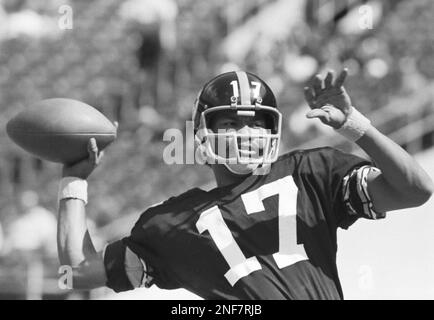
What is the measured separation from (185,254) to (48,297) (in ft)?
9.21

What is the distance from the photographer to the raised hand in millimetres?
2305

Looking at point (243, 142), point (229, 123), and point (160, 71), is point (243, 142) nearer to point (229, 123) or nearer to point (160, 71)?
point (229, 123)

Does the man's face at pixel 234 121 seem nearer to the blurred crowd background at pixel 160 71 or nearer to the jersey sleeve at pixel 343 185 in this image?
the jersey sleeve at pixel 343 185

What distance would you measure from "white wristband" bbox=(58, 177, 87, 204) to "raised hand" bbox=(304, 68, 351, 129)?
2.40 feet

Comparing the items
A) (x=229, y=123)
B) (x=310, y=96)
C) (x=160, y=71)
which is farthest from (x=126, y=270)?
(x=160, y=71)

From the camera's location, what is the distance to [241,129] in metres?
2.54

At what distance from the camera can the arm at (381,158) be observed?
2.27 m

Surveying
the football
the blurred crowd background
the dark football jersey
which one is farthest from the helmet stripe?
the blurred crowd background

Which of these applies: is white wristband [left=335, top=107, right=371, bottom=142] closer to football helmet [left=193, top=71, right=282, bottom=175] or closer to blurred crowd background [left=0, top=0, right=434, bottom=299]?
football helmet [left=193, top=71, right=282, bottom=175]

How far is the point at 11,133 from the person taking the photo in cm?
286

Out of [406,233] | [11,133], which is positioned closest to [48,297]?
[406,233]

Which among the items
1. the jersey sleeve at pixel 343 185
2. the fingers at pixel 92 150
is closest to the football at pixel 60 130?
the fingers at pixel 92 150
